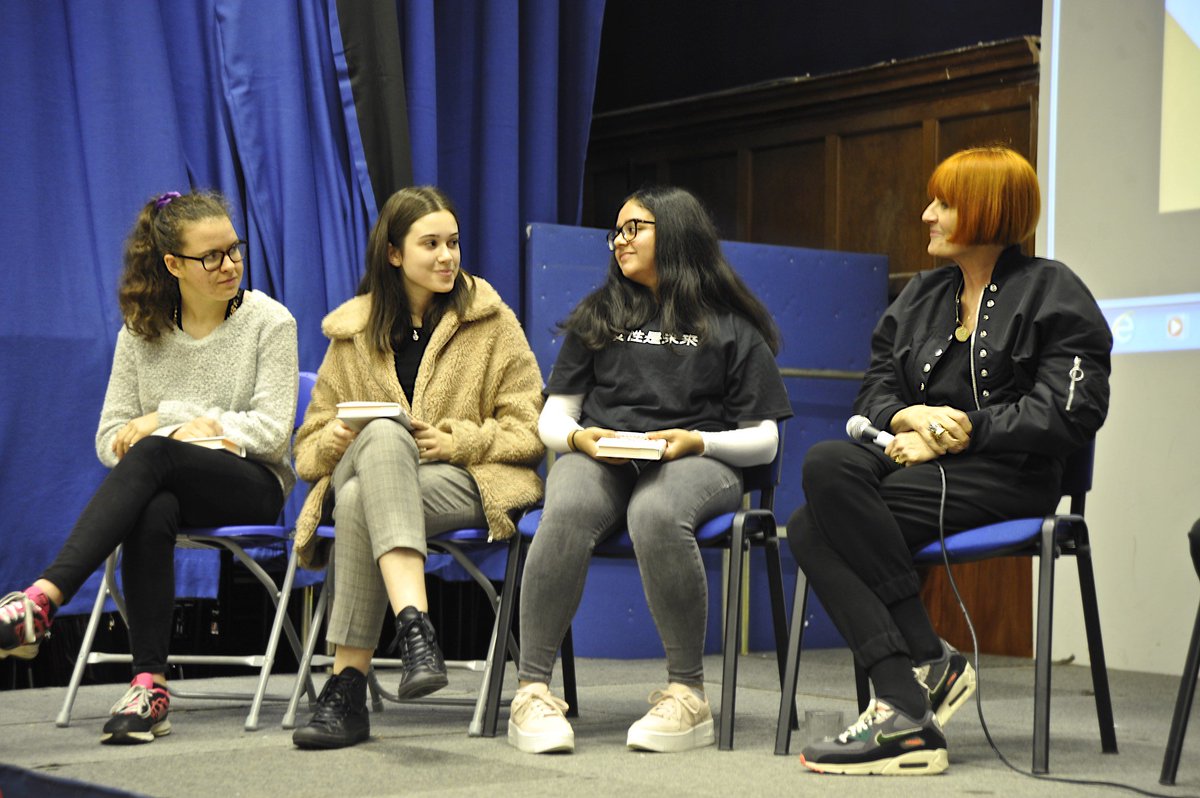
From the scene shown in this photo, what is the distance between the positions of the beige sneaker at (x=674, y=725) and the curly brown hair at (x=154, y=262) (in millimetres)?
1354

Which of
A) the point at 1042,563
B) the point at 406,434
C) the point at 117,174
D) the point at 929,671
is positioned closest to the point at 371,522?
the point at 406,434

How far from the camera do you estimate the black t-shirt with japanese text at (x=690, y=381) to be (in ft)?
9.15

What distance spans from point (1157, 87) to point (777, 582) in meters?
2.16

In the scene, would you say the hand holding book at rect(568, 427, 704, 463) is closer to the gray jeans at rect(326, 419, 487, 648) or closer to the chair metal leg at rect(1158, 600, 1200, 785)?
the gray jeans at rect(326, 419, 487, 648)

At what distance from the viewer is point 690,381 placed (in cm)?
279

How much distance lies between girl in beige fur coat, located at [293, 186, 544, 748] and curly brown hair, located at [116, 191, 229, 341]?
14.6 inches

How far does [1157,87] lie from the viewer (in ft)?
13.5

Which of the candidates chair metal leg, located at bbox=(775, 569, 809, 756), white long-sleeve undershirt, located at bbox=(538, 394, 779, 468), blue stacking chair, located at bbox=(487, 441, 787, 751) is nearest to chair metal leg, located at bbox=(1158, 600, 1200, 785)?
chair metal leg, located at bbox=(775, 569, 809, 756)

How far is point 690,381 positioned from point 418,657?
2.54 feet

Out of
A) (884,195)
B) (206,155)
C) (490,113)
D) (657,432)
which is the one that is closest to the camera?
(657,432)

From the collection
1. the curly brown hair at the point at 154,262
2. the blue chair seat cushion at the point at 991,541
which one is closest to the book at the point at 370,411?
the curly brown hair at the point at 154,262

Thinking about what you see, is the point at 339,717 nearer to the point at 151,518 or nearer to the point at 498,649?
the point at 498,649

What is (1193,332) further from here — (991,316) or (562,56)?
(562,56)

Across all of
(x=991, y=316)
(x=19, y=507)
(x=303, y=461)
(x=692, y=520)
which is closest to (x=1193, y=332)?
(x=991, y=316)
